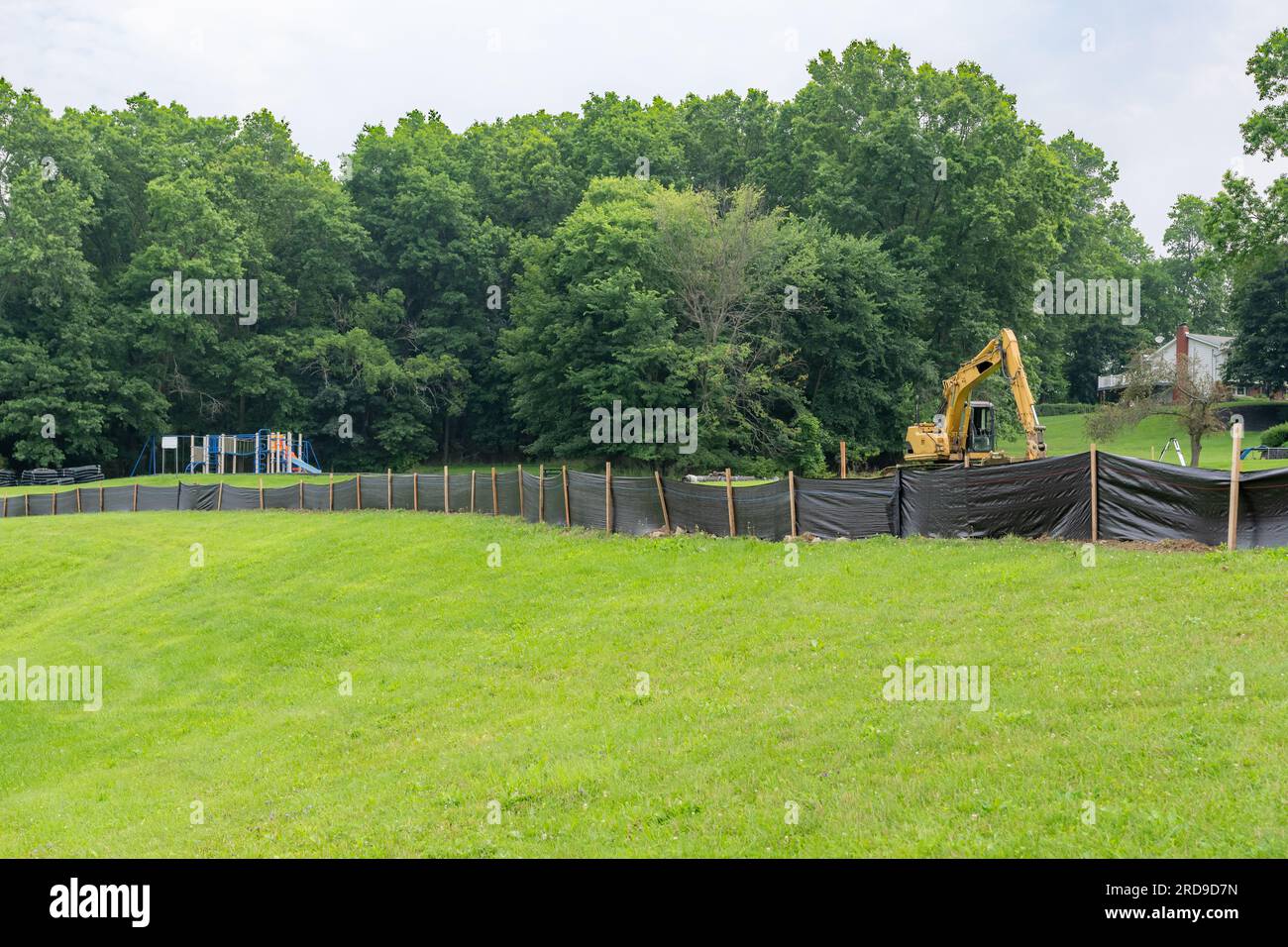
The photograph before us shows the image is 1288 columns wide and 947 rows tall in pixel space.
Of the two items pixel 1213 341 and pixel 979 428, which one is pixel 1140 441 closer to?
pixel 1213 341

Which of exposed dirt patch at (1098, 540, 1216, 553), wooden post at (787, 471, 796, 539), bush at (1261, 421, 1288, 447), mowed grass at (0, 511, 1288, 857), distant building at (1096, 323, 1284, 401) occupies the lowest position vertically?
mowed grass at (0, 511, 1288, 857)

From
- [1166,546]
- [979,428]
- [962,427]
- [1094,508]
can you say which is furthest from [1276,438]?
[1166,546]

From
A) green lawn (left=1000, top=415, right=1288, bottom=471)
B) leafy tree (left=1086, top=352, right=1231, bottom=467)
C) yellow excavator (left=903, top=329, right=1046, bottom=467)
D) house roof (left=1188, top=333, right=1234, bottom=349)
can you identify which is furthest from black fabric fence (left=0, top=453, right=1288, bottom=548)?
house roof (left=1188, top=333, right=1234, bottom=349)

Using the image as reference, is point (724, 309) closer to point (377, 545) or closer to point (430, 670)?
point (377, 545)

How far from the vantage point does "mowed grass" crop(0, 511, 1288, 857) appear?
7.41 meters

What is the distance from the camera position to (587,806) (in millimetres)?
8648

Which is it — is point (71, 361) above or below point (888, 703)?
above

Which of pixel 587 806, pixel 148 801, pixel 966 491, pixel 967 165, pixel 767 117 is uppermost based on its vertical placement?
pixel 767 117

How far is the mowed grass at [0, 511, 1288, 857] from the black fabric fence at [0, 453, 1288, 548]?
695 millimetres

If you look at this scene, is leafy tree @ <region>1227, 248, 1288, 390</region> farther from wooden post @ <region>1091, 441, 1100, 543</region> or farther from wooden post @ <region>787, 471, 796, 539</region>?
wooden post @ <region>1091, 441, 1100, 543</region>

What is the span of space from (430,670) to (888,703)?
26.4ft

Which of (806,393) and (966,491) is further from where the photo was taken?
(806,393)

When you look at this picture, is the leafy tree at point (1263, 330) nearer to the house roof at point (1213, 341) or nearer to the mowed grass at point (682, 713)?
the house roof at point (1213, 341)
